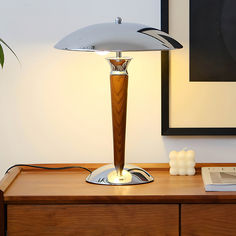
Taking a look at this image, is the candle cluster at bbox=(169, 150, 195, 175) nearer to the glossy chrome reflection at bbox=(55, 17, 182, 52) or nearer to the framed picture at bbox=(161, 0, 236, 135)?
the framed picture at bbox=(161, 0, 236, 135)

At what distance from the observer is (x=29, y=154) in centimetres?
148

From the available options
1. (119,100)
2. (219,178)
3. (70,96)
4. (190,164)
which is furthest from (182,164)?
(70,96)

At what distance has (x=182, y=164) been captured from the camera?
1.32m

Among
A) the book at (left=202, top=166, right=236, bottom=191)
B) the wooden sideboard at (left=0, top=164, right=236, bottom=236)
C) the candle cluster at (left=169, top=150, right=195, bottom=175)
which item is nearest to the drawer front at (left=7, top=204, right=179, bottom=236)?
the wooden sideboard at (left=0, top=164, right=236, bottom=236)

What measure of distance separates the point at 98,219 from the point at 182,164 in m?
0.33

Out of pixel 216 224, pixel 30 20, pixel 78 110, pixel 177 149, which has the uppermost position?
pixel 30 20

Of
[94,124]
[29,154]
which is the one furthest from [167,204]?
[29,154]

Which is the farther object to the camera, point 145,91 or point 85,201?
point 145,91

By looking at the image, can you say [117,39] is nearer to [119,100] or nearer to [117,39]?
[117,39]

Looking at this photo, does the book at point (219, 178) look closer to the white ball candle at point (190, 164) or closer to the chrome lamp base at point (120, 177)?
the white ball candle at point (190, 164)

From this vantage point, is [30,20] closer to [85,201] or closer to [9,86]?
[9,86]

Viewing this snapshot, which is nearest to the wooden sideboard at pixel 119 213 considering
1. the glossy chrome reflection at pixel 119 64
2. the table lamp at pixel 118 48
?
the table lamp at pixel 118 48

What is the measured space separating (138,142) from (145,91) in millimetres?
167

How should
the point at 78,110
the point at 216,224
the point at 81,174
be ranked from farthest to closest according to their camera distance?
the point at 78,110
the point at 81,174
the point at 216,224
